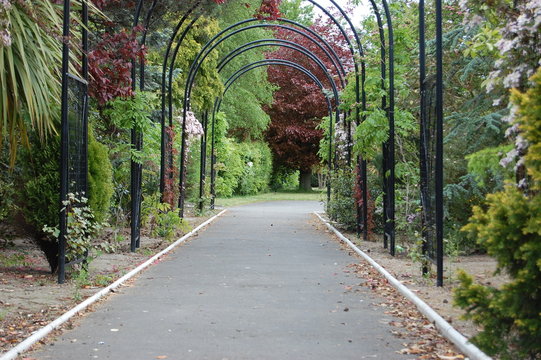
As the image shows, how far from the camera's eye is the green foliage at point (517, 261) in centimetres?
409

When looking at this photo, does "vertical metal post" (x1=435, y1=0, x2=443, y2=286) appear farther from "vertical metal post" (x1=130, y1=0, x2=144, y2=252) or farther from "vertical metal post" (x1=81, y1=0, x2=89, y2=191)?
"vertical metal post" (x1=130, y1=0, x2=144, y2=252)

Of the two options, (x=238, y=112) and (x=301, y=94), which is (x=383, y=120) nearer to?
(x=238, y=112)

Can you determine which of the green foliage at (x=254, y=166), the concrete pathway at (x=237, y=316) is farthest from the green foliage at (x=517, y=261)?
the green foliage at (x=254, y=166)

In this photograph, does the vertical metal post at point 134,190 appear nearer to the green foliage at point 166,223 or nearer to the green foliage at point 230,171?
the green foliage at point 166,223

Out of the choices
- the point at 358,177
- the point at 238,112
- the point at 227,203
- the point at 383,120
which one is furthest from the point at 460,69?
the point at 238,112

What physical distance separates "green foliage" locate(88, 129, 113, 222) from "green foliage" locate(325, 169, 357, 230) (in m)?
8.48

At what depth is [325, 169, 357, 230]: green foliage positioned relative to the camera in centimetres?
1820

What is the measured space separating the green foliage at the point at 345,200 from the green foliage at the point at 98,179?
8475 millimetres

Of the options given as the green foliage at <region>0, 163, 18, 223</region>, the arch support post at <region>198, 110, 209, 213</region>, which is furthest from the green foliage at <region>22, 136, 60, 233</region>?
the arch support post at <region>198, 110, 209, 213</region>

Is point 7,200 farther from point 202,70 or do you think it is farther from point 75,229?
point 202,70

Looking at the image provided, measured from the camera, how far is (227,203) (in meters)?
34.7

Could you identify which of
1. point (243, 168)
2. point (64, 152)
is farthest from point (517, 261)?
point (243, 168)

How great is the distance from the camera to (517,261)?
4375 millimetres

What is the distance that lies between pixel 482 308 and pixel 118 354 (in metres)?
2.76
